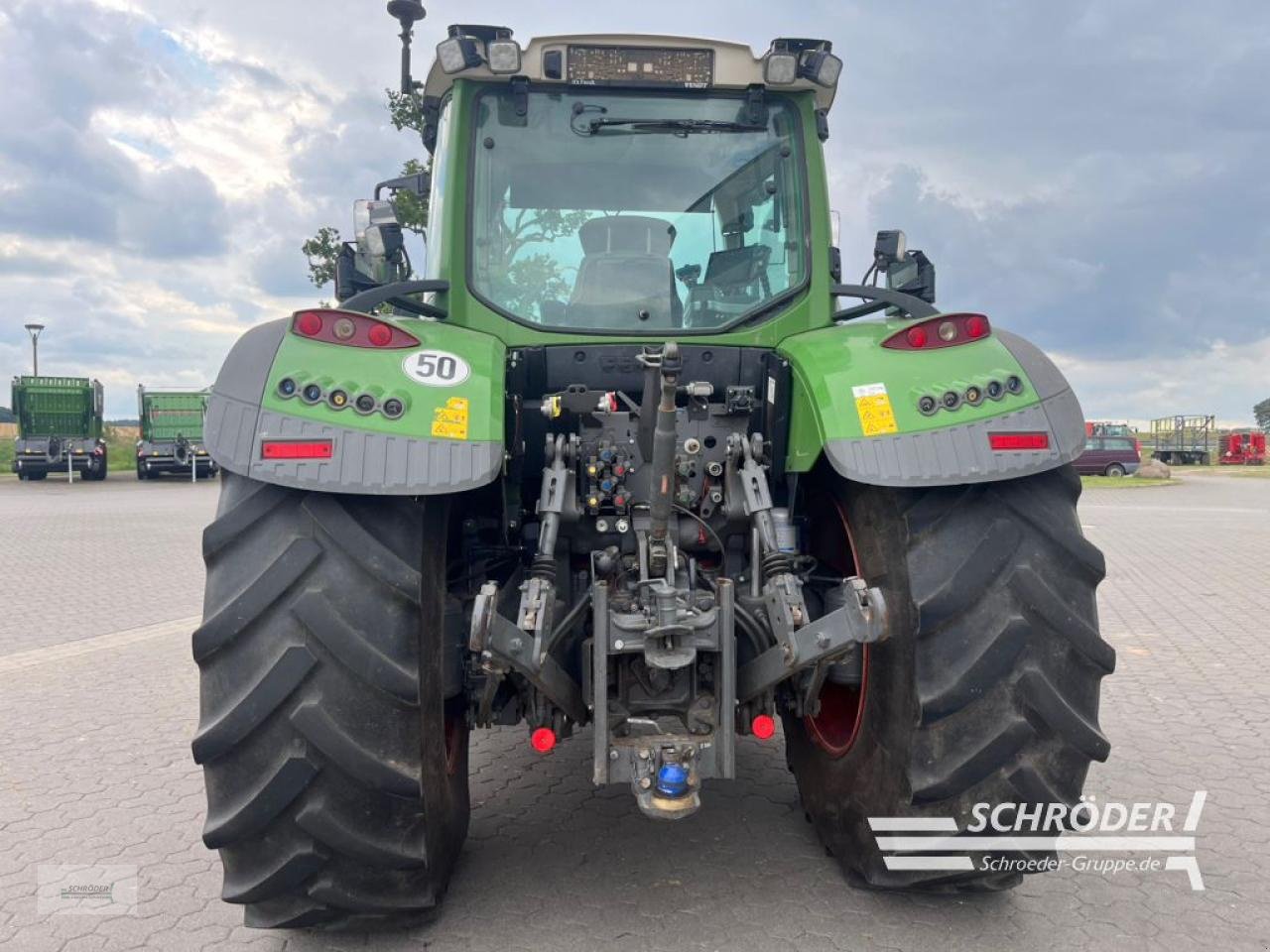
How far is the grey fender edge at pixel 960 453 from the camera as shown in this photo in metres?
2.73

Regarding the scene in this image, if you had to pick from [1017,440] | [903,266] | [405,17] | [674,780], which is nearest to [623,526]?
[674,780]

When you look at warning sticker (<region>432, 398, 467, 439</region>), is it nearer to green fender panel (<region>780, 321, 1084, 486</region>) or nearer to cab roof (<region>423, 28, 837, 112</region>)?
green fender panel (<region>780, 321, 1084, 486</region>)

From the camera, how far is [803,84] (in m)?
3.63

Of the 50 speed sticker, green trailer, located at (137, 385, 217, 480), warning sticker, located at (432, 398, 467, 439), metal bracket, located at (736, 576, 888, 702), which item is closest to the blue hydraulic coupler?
metal bracket, located at (736, 576, 888, 702)

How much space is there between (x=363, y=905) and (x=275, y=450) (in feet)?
4.20

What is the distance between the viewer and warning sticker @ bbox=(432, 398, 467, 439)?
107 inches

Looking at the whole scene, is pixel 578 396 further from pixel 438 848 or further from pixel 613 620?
pixel 438 848

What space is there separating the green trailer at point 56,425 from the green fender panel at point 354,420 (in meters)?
29.0

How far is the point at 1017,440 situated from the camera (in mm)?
2781

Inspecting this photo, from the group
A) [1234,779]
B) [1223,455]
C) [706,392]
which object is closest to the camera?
[706,392]

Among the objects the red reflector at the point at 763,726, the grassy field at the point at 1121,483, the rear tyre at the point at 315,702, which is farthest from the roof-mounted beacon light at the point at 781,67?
the grassy field at the point at 1121,483

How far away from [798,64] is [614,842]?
9.61ft

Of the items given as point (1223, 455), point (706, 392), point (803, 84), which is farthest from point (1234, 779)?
point (1223, 455)
